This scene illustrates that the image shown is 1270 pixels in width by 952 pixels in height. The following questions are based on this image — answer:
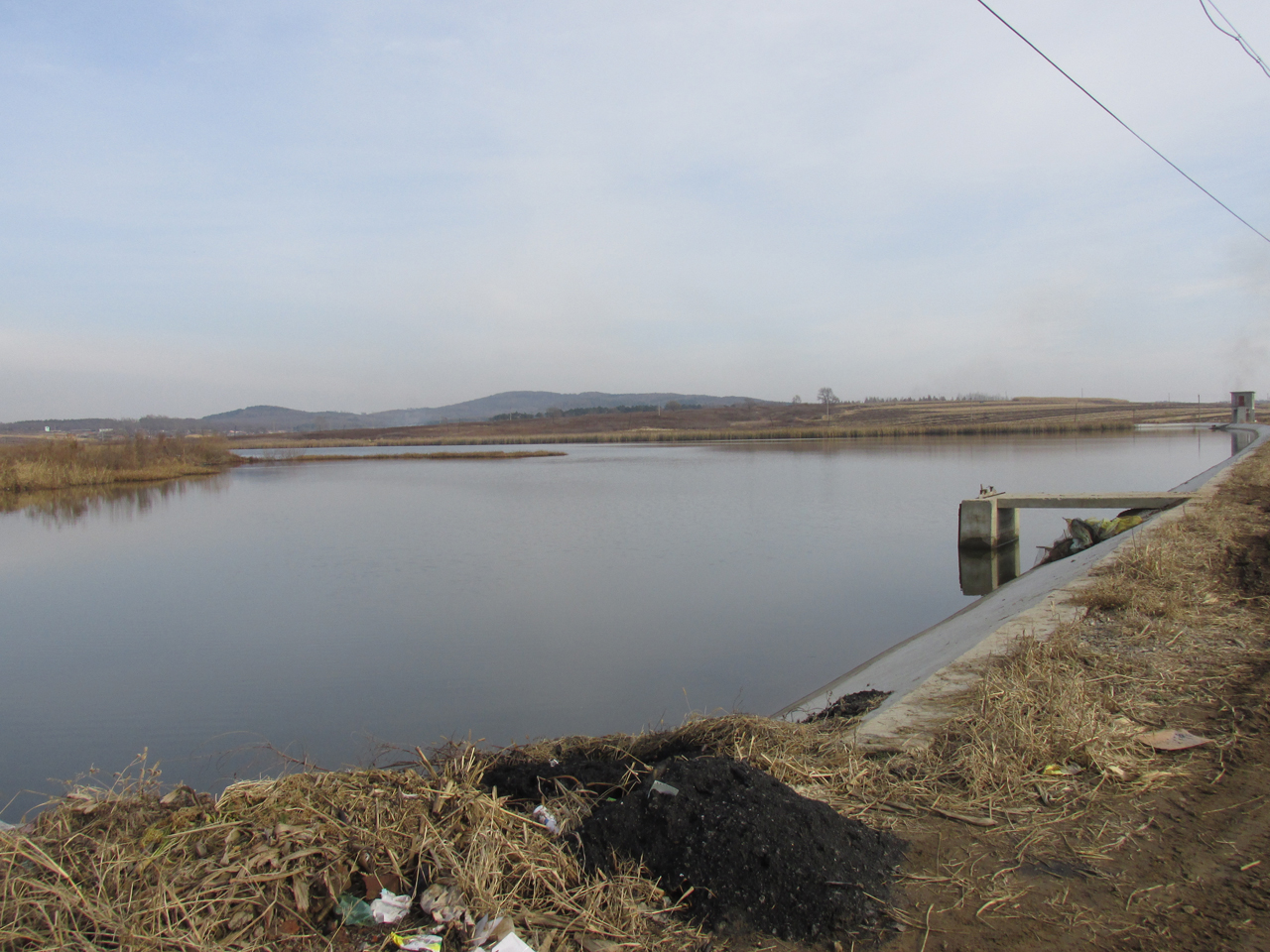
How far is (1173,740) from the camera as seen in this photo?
11.4 ft

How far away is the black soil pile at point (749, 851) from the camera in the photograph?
2363 mm

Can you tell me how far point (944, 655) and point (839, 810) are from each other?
341 centimetres

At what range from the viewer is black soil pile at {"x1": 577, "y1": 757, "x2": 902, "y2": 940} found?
93.0 inches

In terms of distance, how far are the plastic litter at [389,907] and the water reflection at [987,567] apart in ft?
34.5

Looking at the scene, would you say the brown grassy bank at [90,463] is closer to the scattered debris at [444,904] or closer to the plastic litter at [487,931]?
the scattered debris at [444,904]

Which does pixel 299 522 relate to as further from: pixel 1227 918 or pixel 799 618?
pixel 1227 918

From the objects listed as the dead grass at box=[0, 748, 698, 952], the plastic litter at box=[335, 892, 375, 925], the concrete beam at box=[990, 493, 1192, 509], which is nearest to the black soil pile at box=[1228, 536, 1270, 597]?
the concrete beam at box=[990, 493, 1192, 509]

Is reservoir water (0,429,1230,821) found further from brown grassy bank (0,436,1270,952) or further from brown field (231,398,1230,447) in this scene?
brown field (231,398,1230,447)

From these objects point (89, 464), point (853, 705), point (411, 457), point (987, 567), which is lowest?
point (987, 567)

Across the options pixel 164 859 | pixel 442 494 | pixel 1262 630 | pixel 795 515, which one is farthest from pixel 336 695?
pixel 442 494

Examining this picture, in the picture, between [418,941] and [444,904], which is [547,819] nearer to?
[444,904]

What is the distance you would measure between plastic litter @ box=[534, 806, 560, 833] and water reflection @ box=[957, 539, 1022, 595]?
9.87 m

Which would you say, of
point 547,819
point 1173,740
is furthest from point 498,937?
point 1173,740

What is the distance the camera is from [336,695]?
24.2 feet
